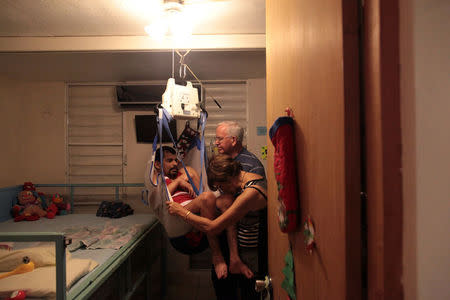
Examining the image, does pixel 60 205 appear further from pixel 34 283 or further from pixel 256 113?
pixel 256 113

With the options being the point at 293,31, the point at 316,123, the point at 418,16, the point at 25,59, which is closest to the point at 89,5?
the point at 25,59

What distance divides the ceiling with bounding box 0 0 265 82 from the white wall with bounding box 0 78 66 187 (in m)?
0.18

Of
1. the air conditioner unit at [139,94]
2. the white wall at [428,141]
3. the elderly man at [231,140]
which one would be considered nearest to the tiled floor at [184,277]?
the elderly man at [231,140]

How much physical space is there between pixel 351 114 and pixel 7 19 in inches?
106

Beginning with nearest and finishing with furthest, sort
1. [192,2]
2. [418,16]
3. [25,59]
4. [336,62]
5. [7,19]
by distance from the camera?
1. [418,16]
2. [336,62]
3. [192,2]
4. [7,19]
5. [25,59]

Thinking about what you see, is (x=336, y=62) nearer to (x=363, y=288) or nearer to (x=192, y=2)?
(x=363, y=288)

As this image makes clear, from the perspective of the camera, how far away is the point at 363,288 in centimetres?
43

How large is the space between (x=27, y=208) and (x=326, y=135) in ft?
10.9

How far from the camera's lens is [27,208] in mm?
2740

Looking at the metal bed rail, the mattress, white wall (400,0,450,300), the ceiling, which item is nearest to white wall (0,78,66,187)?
the ceiling

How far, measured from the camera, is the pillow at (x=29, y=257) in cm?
122

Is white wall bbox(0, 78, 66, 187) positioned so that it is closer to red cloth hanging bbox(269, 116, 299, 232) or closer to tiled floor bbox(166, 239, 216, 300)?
tiled floor bbox(166, 239, 216, 300)

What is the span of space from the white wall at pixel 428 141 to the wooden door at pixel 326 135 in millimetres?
88

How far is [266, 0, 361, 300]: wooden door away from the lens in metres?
0.42
